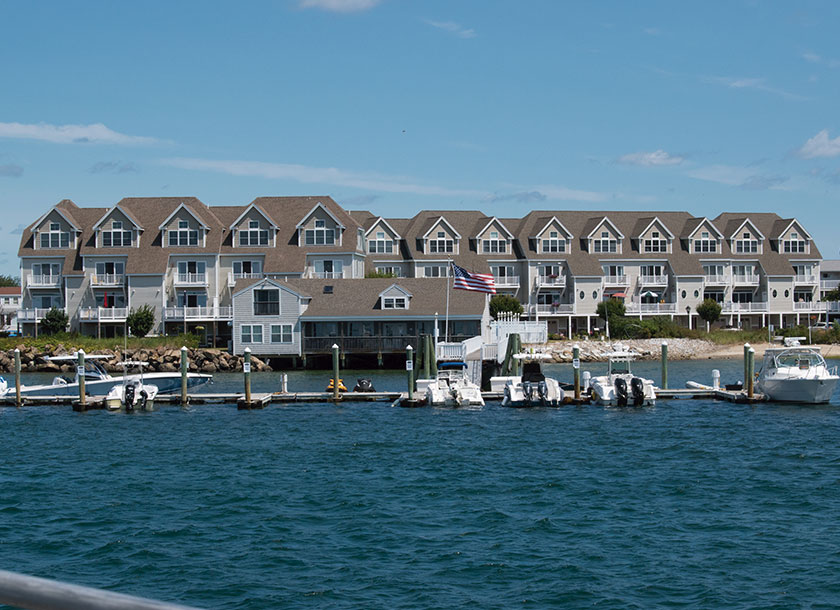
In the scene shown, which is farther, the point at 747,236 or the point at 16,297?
the point at 16,297

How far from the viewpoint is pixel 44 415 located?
38656 mm

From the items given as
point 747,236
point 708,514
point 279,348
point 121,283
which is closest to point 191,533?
point 708,514

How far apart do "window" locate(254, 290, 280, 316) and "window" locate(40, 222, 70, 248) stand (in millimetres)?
24202

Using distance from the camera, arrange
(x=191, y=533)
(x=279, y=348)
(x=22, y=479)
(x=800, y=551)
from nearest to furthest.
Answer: (x=800, y=551) < (x=191, y=533) < (x=22, y=479) < (x=279, y=348)

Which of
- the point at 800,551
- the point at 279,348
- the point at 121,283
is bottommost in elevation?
the point at 800,551

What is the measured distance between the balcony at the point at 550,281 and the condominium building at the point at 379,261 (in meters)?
0.12

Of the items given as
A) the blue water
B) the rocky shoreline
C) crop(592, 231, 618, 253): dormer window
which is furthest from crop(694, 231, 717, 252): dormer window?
the blue water

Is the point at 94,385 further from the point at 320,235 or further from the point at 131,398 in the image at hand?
the point at 320,235

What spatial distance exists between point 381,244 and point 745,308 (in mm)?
34753

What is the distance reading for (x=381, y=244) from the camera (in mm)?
88750

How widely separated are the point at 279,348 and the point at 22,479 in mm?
40543

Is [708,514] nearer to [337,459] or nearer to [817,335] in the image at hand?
[337,459]

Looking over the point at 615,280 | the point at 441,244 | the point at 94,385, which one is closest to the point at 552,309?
the point at 615,280

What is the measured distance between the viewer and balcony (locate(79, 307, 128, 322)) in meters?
75.8
